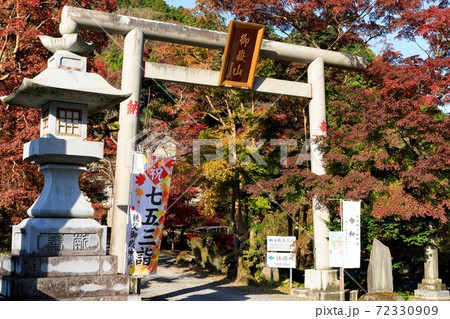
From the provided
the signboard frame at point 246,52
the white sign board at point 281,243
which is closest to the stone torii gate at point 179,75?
the signboard frame at point 246,52

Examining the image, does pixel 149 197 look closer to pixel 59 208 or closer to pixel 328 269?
pixel 59 208

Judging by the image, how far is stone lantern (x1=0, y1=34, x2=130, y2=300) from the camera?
7973 mm

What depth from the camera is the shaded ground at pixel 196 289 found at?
13291 millimetres

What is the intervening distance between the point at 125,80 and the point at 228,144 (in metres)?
4.98

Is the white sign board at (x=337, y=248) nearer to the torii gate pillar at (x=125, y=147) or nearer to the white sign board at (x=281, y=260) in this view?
the white sign board at (x=281, y=260)

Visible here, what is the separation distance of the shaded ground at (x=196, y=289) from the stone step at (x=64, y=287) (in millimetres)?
4574

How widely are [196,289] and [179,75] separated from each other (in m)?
6.06

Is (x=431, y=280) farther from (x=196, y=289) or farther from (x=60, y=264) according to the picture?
(x=60, y=264)

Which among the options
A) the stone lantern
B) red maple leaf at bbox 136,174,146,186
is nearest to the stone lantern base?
the stone lantern

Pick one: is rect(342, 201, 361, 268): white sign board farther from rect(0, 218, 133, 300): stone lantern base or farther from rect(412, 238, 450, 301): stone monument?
rect(0, 218, 133, 300): stone lantern base

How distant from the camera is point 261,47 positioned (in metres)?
13.5

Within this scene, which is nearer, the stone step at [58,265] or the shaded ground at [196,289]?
the stone step at [58,265]

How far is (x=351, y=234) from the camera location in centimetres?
1093

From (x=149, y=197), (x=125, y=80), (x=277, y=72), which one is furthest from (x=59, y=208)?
(x=277, y=72)
